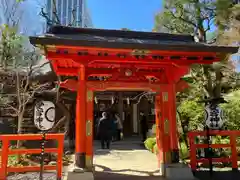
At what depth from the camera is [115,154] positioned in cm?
1029

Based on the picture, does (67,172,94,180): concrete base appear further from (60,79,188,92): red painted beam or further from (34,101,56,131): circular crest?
(60,79,188,92): red painted beam

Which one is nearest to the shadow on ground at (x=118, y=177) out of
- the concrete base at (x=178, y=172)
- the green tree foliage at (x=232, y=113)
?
the concrete base at (x=178, y=172)

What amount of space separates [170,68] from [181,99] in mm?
6542

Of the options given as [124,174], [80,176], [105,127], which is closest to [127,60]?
[80,176]

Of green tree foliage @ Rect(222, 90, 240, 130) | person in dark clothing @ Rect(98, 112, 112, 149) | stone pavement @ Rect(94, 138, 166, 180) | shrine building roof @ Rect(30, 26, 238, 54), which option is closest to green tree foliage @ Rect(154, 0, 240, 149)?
green tree foliage @ Rect(222, 90, 240, 130)

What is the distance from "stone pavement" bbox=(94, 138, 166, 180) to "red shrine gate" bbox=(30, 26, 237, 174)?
0.89 meters

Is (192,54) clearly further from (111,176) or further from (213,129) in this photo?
(111,176)

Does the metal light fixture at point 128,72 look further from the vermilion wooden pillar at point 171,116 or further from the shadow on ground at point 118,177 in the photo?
the shadow on ground at point 118,177

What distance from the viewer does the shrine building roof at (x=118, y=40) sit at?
5.29m

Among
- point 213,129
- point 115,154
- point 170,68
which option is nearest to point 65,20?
point 115,154

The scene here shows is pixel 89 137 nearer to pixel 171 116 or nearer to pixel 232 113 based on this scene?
pixel 171 116

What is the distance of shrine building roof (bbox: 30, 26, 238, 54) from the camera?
17.3 ft

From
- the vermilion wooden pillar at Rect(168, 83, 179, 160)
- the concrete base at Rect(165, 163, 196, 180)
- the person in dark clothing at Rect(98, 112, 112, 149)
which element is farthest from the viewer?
the person in dark clothing at Rect(98, 112, 112, 149)

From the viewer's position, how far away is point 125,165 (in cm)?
824
